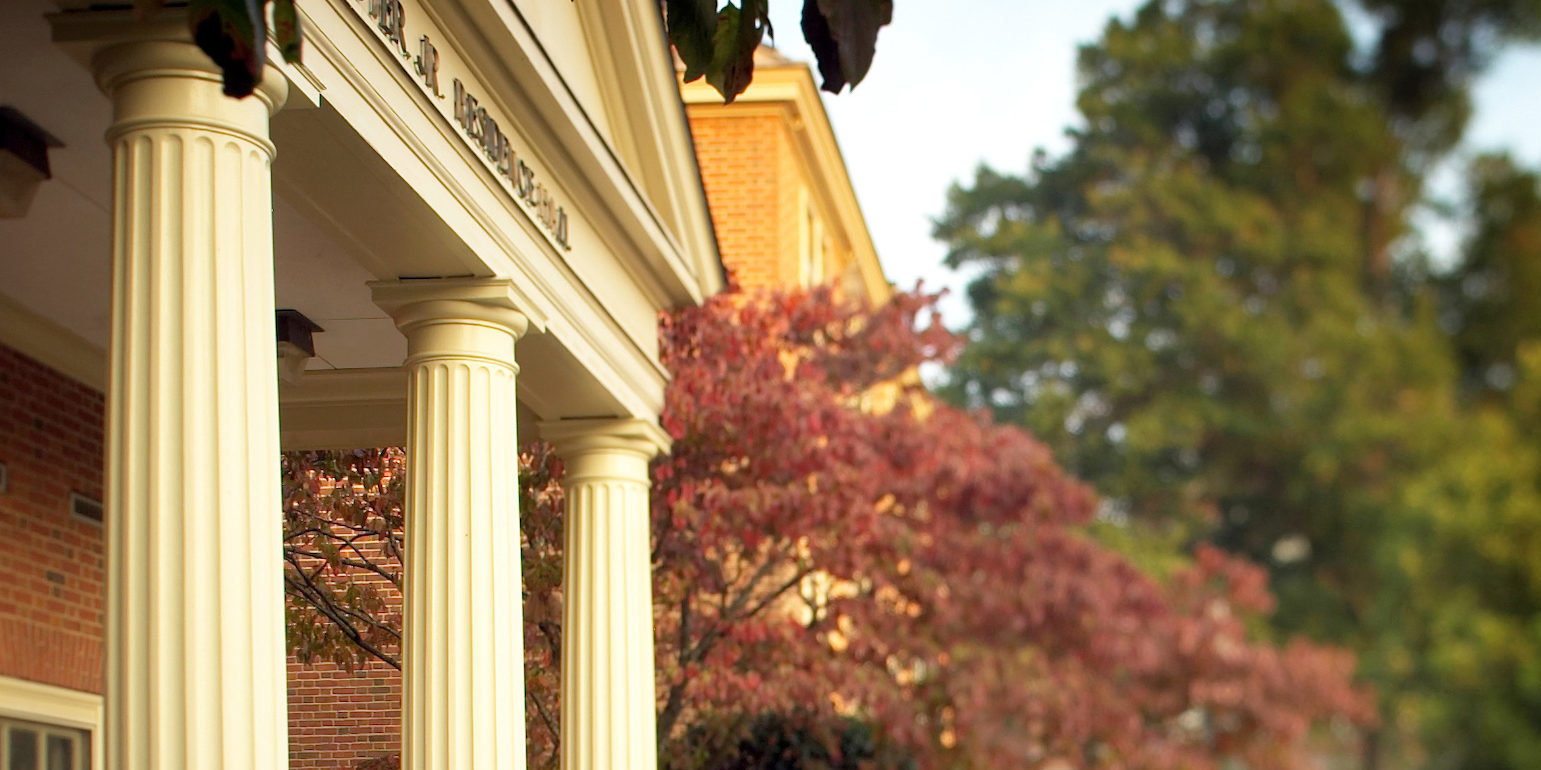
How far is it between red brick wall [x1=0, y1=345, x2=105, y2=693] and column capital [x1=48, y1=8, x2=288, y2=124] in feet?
17.9

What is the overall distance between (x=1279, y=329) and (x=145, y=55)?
41.2 m

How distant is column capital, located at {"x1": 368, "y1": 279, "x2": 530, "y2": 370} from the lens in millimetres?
8750

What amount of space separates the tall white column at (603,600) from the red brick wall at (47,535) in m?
2.74

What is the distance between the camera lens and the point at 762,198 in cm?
2591

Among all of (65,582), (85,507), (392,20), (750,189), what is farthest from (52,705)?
(750,189)

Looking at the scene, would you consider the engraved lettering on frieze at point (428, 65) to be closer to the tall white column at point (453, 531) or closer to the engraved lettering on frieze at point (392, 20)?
the engraved lettering on frieze at point (392, 20)

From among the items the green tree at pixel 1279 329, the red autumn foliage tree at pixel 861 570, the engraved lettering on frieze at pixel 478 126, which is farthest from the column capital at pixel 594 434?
the green tree at pixel 1279 329

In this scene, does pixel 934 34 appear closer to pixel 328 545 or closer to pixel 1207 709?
pixel 1207 709

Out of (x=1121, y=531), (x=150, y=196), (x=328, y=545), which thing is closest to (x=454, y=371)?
(x=328, y=545)

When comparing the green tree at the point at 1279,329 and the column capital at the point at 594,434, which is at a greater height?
the green tree at the point at 1279,329

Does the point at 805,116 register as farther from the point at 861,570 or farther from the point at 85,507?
the point at 85,507

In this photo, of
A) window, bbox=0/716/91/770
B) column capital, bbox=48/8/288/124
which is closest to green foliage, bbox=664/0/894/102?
column capital, bbox=48/8/288/124

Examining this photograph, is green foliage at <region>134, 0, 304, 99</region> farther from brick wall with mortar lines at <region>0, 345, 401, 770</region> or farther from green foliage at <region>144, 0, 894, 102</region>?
brick wall with mortar lines at <region>0, 345, 401, 770</region>

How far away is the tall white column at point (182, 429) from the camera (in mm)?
5359
